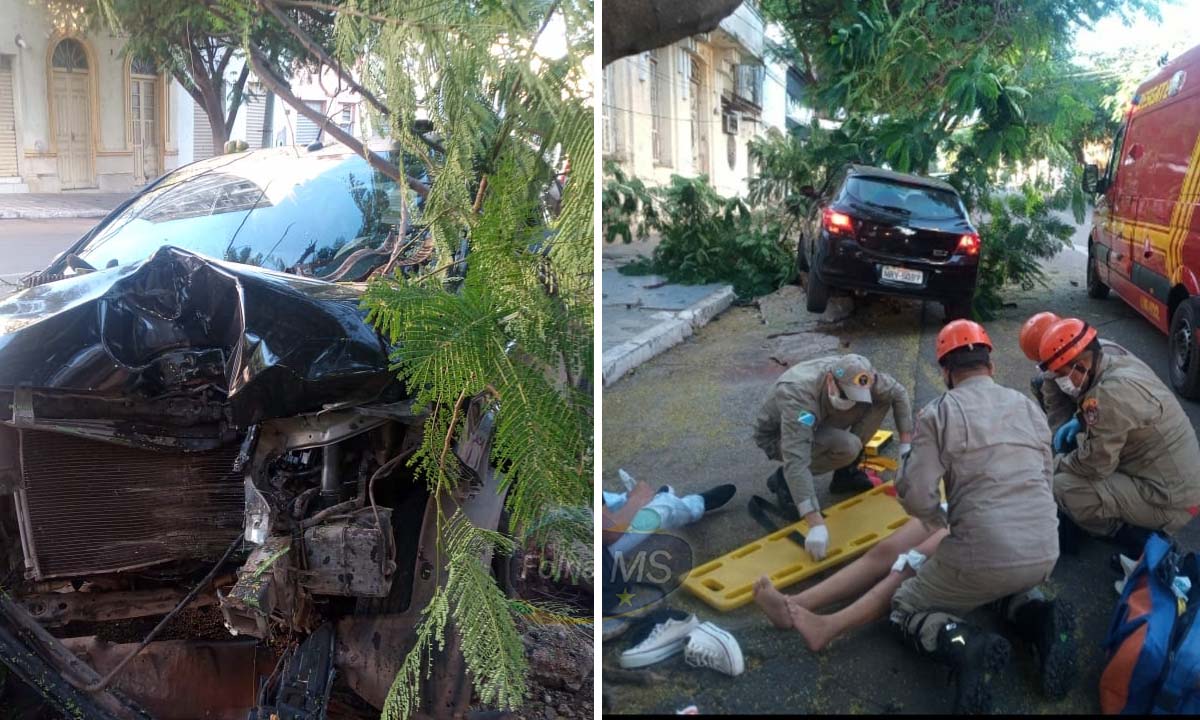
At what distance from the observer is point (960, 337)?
5.88 feet

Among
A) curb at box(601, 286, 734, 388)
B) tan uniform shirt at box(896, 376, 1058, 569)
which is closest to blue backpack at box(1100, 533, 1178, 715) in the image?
tan uniform shirt at box(896, 376, 1058, 569)

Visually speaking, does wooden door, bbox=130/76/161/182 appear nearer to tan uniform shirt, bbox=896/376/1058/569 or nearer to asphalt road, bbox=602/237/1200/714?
asphalt road, bbox=602/237/1200/714

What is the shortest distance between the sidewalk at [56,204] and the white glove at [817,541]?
10.5 ft

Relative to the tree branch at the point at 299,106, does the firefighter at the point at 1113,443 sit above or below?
below

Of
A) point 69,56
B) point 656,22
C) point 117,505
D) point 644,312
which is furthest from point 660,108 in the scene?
point 69,56

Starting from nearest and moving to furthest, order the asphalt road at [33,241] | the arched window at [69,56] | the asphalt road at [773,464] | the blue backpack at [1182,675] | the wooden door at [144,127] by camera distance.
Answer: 1. the blue backpack at [1182,675]
2. the asphalt road at [773,464]
3. the asphalt road at [33,241]
4. the arched window at [69,56]
5. the wooden door at [144,127]

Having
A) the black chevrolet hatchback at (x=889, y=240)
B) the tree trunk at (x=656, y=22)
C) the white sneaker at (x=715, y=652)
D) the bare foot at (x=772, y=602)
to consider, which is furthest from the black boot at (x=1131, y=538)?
the tree trunk at (x=656, y=22)

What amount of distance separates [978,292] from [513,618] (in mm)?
1463

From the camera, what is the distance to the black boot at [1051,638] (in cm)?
160

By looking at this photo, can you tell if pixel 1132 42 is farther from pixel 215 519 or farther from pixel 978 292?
pixel 215 519

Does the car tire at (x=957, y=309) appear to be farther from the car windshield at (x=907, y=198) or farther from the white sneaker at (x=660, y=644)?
the white sneaker at (x=660, y=644)

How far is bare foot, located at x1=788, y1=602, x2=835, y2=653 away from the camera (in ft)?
5.59

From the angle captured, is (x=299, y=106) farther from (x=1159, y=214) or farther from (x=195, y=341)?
(x=1159, y=214)

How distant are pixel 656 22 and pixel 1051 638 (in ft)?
4.52
